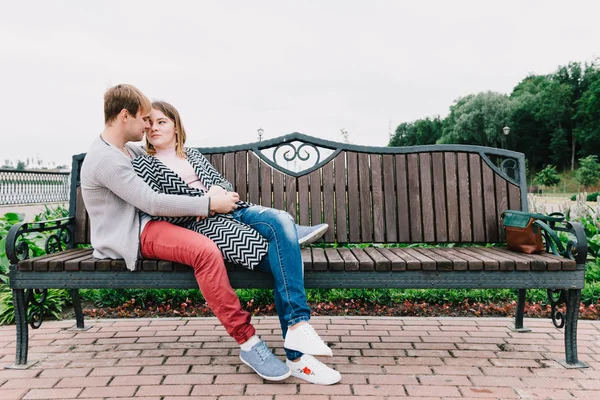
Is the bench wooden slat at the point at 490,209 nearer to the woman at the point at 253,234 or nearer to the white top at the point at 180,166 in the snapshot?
the woman at the point at 253,234

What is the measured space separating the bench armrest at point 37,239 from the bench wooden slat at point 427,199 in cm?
248

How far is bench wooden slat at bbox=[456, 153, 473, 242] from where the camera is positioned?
3.43 meters

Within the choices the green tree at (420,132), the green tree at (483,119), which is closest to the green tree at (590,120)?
the green tree at (483,119)

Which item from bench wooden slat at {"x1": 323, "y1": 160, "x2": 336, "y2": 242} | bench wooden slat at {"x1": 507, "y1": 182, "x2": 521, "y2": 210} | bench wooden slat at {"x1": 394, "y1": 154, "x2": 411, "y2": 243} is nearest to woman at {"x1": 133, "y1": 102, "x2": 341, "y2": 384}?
bench wooden slat at {"x1": 323, "y1": 160, "x2": 336, "y2": 242}

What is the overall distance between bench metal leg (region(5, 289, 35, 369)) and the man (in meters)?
0.51

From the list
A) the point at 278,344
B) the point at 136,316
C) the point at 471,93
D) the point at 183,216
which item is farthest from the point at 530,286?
the point at 471,93

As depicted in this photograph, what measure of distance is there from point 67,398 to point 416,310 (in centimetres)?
260

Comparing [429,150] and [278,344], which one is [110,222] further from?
[429,150]

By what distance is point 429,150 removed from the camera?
3.47 metres

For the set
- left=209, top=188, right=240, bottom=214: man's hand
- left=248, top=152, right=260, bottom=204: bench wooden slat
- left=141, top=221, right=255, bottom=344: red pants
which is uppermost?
left=248, top=152, right=260, bottom=204: bench wooden slat

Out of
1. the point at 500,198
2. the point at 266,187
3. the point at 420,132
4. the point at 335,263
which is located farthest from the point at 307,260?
the point at 420,132

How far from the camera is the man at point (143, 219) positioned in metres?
2.46

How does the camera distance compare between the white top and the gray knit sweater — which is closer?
the gray knit sweater

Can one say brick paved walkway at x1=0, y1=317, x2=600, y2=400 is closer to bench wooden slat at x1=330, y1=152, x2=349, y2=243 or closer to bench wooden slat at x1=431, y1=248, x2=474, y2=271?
bench wooden slat at x1=431, y1=248, x2=474, y2=271
